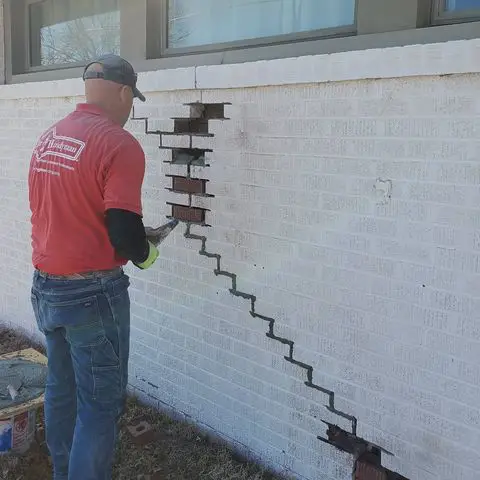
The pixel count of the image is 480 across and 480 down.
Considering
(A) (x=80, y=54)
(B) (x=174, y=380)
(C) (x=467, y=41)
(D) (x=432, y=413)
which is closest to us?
(C) (x=467, y=41)

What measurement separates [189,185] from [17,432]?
1.67 metres

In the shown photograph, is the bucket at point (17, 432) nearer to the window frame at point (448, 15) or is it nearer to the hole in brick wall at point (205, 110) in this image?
the hole in brick wall at point (205, 110)

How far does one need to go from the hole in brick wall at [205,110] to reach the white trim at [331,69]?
0.11 meters

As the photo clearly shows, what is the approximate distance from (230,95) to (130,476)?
81.6 inches

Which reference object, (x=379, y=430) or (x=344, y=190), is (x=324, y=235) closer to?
(x=344, y=190)

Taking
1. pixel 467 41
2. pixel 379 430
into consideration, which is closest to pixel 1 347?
pixel 379 430

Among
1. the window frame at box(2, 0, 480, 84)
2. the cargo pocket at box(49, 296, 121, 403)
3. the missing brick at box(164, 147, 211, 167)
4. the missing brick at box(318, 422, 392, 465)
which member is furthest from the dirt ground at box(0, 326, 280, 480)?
the window frame at box(2, 0, 480, 84)

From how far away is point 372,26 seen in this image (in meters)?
2.65

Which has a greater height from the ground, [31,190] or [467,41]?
[467,41]

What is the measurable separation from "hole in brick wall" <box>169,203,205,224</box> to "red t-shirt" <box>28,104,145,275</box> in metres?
0.87

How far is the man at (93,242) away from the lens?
2479 mm

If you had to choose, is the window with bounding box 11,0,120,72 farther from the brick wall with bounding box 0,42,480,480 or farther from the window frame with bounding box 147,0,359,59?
the brick wall with bounding box 0,42,480,480

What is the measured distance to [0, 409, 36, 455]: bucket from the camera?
336 centimetres

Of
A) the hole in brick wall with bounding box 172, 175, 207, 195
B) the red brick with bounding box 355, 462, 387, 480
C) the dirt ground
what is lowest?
the dirt ground
